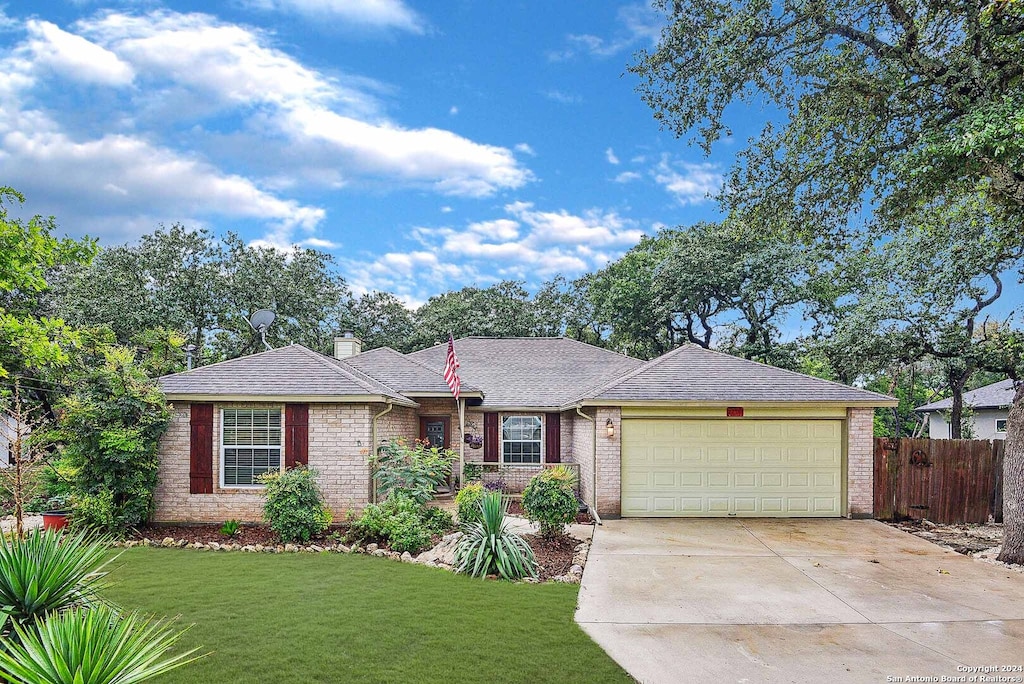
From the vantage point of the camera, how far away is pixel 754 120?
12.9m

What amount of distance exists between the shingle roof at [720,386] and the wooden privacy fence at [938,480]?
1.34 meters

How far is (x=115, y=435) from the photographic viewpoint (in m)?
10.5

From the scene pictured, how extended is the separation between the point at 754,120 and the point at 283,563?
1229 cm

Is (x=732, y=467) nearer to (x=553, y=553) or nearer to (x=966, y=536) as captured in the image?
(x=966, y=536)

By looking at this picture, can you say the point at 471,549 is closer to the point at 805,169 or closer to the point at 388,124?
the point at 805,169

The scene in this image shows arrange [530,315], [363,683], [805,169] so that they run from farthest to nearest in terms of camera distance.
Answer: [530,315], [805,169], [363,683]

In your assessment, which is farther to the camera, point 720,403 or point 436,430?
point 436,430

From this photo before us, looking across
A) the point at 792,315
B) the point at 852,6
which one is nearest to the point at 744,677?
the point at 852,6

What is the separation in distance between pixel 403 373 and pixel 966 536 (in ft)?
41.7

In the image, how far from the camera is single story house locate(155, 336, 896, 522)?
11695mm

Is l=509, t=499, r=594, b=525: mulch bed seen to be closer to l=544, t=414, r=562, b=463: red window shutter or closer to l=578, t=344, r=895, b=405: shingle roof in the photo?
l=544, t=414, r=562, b=463: red window shutter

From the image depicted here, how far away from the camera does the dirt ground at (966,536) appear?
1009cm

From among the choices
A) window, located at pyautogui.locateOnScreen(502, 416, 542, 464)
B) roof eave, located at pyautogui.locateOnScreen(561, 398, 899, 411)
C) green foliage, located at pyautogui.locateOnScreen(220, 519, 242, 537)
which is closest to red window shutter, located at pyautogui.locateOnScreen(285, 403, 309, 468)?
green foliage, located at pyautogui.locateOnScreen(220, 519, 242, 537)

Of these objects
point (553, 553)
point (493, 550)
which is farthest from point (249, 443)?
point (553, 553)
